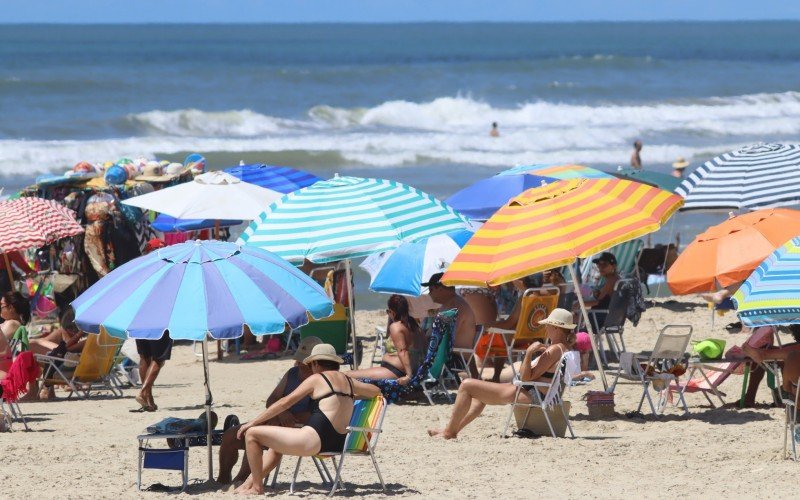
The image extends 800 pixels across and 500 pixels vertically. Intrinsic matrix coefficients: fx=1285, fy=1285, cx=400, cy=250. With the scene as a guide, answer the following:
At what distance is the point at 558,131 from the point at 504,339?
28894mm

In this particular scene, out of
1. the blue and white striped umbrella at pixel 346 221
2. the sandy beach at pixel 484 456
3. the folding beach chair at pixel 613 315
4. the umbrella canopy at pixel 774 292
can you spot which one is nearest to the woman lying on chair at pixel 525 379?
the sandy beach at pixel 484 456

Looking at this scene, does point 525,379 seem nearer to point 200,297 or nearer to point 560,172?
point 200,297

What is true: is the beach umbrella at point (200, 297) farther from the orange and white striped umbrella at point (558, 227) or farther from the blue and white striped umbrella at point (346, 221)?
the blue and white striped umbrella at point (346, 221)

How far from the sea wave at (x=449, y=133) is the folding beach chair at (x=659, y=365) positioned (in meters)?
21.5

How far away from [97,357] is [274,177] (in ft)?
11.8

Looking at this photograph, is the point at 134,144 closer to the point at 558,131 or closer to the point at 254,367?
the point at 558,131

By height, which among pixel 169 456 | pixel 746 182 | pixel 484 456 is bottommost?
pixel 484 456

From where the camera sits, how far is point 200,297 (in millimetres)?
6402

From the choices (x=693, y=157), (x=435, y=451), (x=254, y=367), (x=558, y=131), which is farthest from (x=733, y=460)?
(x=558, y=131)

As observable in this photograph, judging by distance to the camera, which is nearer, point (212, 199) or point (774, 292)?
point (774, 292)

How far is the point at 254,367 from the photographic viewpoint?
11562 mm

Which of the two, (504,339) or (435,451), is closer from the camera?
(435,451)

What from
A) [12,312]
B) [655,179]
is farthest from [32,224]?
[655,179]

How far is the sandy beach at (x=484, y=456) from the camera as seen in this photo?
692 cm
